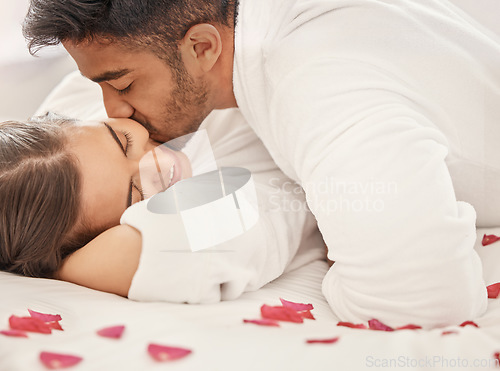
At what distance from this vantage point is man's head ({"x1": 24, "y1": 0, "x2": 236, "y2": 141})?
3.13 ft

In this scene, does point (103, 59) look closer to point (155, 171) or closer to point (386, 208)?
point (155, 171)

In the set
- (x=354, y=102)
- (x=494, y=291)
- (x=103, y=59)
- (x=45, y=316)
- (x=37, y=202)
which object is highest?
(x=103, y=59)

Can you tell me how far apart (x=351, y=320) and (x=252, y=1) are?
651 millimetres

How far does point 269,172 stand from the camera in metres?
1.16

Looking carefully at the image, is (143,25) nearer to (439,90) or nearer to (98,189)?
(98,189)

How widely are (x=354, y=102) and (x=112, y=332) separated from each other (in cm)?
50

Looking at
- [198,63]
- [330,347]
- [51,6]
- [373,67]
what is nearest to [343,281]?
[330,347]

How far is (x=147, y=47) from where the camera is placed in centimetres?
101

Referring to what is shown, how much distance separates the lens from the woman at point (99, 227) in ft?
2.67

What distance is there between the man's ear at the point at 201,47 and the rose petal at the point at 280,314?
577mm

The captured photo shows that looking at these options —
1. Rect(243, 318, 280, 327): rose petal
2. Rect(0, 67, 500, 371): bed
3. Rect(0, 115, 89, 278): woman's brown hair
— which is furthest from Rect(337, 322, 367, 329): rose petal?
Rect(0, 115, 89, 278): woman's brown hair

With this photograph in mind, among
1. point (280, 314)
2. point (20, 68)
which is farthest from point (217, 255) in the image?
point (20, 68)

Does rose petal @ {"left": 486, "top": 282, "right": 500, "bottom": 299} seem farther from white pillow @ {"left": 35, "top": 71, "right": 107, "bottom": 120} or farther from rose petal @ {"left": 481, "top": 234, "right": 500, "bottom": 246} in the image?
white pillow @ {"left": 35, "top": 71, "right": 107, "bottom": 120}

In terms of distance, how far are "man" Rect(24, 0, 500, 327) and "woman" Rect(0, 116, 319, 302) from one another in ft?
0.44
